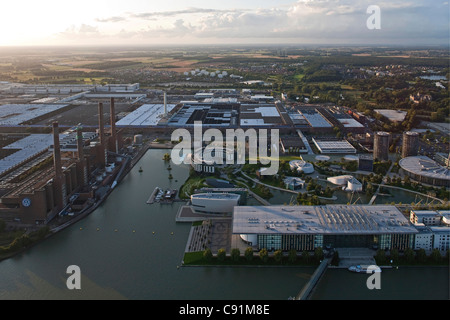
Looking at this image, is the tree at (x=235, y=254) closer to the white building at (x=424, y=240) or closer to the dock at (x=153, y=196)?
the white building at (x=424, y=240)

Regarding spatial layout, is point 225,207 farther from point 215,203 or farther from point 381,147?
point 381,147

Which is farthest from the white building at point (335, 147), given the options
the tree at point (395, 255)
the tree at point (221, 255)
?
the tree at point (221, 255)

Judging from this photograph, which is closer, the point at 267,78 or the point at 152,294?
the point at 152,294

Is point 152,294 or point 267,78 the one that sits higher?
point 267,78

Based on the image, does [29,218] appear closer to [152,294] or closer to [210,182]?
[152,294]
